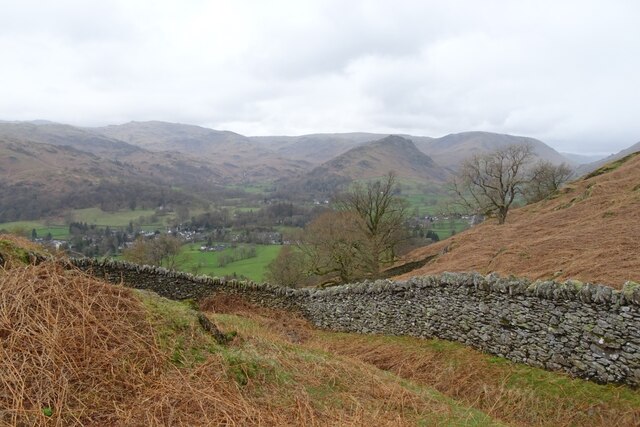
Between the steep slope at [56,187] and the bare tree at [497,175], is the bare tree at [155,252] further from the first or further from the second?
the steep slope at [56,187]

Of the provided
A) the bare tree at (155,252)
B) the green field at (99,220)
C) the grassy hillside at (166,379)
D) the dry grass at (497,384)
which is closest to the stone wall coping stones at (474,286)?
the dry grass at (497,384)

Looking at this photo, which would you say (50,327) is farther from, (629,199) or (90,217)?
(90,217)

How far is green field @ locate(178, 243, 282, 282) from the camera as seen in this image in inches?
2015

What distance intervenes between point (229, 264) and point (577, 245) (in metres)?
50.8

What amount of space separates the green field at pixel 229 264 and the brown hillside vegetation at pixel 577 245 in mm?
31195

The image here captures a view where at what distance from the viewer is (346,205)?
3369 centimetres

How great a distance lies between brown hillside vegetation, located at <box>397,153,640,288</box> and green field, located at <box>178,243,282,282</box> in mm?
31195

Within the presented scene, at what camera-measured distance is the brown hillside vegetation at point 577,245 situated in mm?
12742

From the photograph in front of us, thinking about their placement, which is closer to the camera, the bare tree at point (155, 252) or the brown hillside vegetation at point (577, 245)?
the brown hillside vegetation at point (577, 245)

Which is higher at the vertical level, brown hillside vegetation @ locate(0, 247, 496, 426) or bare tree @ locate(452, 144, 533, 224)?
bare tree @ locate(452, 144, 533, 224)

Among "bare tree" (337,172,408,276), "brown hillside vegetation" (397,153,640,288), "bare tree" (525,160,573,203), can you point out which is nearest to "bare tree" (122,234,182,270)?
"bare tree" (337,172,408,276)

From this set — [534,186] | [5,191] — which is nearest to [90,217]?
[5,191]

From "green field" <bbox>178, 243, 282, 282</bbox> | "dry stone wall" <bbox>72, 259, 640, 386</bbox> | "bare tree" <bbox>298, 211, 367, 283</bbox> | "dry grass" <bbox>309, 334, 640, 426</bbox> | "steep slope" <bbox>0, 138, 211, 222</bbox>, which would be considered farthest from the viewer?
"steep slope" <bbox>0, 138, 211, 222</bbox>

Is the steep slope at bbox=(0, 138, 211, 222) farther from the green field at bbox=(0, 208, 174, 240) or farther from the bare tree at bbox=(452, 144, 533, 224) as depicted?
the bare tree at bbox=(452, 144, 533, 224)
